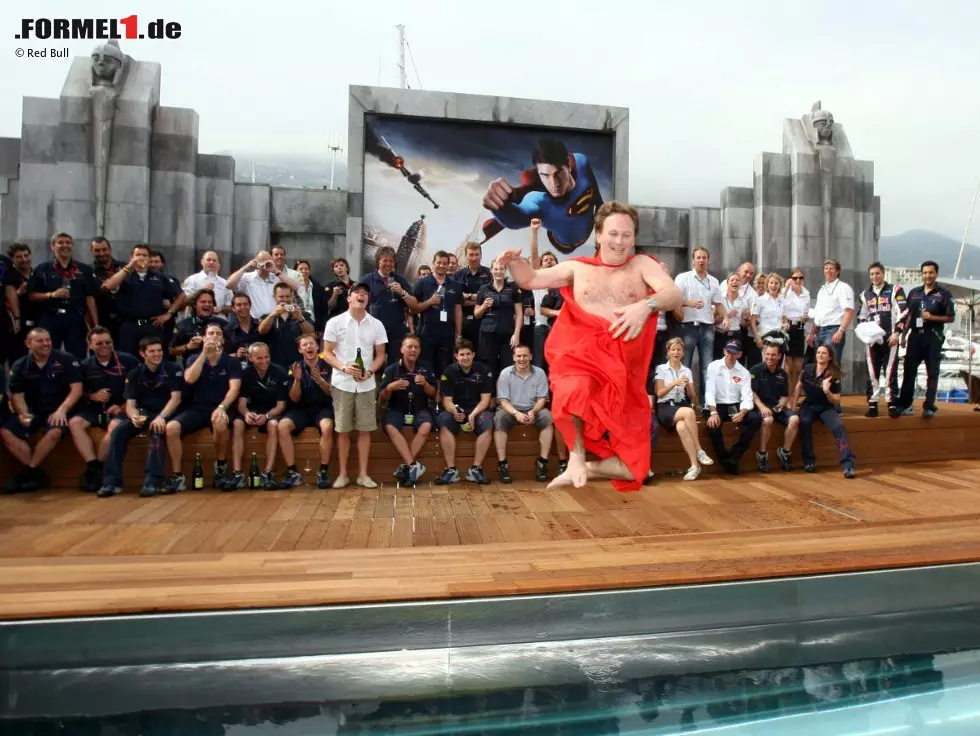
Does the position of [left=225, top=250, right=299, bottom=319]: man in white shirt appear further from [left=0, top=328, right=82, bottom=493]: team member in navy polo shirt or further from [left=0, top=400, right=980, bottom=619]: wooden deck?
[left=0, top=400, right=980, bottom=619]: wooden deck

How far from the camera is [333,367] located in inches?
259

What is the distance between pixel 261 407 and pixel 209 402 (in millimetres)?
478

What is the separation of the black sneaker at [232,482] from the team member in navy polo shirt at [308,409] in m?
0.38

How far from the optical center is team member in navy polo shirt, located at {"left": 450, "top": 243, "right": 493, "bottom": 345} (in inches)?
289

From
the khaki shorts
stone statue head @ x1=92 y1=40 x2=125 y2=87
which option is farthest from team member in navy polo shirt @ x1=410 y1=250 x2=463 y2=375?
stone statue head @ x1=92 y1=40 x2=125 y2=87

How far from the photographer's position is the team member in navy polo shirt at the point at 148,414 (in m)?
6.21

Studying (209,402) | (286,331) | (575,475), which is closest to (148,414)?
(209,402)

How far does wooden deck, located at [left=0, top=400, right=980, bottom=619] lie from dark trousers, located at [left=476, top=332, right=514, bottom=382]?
108cm

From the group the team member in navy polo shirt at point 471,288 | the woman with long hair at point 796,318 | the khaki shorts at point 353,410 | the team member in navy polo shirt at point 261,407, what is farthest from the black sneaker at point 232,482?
the woman with long hair at point 796,318

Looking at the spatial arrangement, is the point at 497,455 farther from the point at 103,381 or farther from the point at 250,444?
the point at 103,381

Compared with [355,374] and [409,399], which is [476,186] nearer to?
[409,399]

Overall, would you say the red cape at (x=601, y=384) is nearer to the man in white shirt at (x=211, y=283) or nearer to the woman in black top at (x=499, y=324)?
the woman in black top at (x=499, y=324)

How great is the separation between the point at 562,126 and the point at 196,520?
299 inches

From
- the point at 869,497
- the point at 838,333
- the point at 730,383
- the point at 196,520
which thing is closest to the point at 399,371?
the point at 196,520
